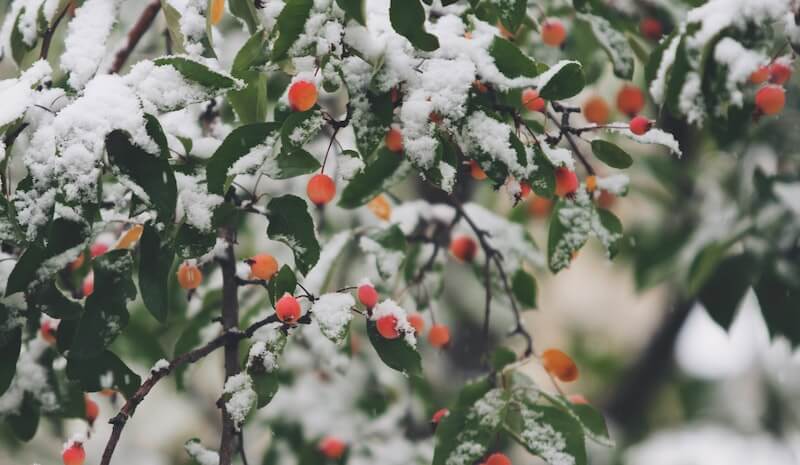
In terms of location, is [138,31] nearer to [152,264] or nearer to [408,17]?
[152,264]

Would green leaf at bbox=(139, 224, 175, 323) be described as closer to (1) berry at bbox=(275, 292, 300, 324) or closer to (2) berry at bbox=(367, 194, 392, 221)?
(1) berry at bbox=(275, 292, 300, 324)

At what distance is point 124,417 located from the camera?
0.98 metres

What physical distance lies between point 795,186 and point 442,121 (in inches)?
47.5

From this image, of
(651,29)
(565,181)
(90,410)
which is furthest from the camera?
(651,29)

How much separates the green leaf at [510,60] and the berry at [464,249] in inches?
25.4

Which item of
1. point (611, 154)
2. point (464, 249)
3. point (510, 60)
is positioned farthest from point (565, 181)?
point (464, 249)

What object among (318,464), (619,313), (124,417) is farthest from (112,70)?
(619,313)

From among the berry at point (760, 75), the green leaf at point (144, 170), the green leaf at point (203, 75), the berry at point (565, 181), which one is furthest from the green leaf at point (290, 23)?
the berry at point (760, 75)

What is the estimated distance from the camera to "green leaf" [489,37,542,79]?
3.26 feet

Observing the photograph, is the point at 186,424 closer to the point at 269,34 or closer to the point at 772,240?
the point at 772,240

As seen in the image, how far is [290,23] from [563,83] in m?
0.33

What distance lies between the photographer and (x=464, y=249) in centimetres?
161

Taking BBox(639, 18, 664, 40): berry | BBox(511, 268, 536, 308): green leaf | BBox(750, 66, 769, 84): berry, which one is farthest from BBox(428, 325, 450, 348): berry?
BBox(639, 18, 664, 40): berry

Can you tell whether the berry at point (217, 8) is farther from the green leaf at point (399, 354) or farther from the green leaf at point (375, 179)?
the green leaf at point (399, 354)
